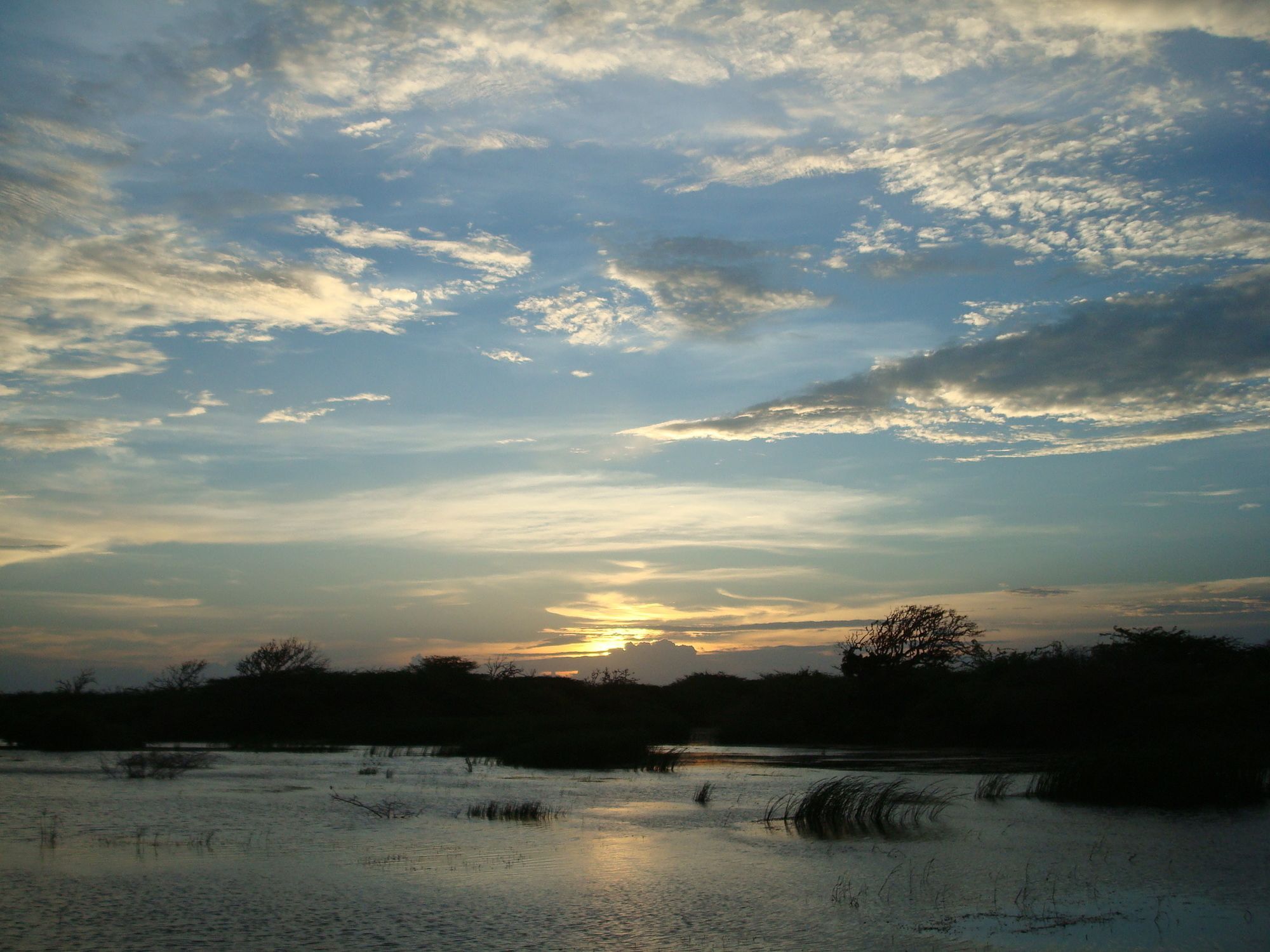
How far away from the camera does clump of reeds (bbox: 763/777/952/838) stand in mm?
15359

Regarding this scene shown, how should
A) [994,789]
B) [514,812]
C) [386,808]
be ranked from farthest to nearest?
1. [994,789]
2. [386,808]
3. [514,812]

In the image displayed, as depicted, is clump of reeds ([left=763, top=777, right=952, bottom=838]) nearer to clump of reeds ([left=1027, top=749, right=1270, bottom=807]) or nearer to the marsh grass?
clump of reeds ([left=1027, top=749, right=1270, bottom=807])

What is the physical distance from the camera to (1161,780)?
1831cm

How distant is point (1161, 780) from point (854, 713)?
78.4 feet

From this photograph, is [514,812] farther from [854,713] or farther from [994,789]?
[854,713]

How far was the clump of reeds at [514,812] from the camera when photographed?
15.9 meters

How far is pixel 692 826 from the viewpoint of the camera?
604 inches

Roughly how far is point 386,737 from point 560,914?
118ft

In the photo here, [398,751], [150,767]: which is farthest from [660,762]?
[150,767]

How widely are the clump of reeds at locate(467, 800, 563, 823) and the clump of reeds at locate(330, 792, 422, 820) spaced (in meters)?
1.01

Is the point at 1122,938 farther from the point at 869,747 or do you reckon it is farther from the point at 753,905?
the point at 869,747

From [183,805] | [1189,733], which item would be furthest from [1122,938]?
[1189,733]

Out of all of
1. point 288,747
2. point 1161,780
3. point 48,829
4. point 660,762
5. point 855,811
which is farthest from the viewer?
point 288,747

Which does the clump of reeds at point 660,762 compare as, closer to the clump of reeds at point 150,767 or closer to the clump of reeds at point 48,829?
the clump of reeds at point 150,767
